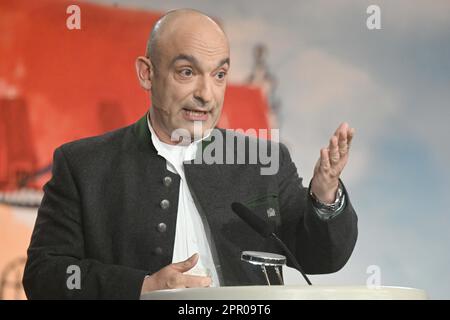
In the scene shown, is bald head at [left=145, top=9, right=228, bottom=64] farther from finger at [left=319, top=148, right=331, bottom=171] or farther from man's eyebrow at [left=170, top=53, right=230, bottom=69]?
finger at [left=319, top=148, right=331, bottom=171]

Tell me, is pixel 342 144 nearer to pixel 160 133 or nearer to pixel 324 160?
pixel 324 160

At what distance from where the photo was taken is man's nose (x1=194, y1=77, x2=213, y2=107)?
259 centimetres

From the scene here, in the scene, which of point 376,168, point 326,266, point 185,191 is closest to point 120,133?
point 185,191

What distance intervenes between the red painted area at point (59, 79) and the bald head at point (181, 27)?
1.33m

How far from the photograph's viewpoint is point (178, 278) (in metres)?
2.03

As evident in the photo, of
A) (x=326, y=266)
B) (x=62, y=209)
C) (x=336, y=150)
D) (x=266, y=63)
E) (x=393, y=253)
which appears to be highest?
(x=266, y=63)

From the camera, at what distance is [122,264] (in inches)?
97.9

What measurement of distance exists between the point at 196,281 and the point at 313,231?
58 centimetres

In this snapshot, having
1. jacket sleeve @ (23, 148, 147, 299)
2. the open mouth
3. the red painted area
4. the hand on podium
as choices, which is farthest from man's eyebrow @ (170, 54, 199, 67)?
the red painted area

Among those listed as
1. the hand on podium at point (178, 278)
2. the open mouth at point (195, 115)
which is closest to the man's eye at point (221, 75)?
the open mouth at point (195, 115)

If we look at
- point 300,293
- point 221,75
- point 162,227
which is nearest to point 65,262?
point 162,227

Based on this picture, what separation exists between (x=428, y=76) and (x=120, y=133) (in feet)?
6.51

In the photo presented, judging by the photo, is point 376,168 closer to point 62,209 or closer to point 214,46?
point 214,46
